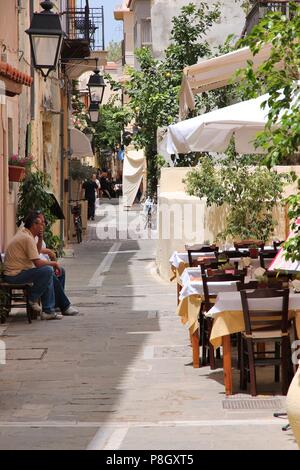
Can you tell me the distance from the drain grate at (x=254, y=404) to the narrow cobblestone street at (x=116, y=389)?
0.31 feet

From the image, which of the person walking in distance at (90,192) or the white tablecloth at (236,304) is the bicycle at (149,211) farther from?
the white tablecloth at (236,304)

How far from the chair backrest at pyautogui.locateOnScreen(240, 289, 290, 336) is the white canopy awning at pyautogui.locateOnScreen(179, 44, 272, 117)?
234 inches

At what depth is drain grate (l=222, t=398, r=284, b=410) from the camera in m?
10.1

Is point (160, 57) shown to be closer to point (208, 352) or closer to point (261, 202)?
point (261, 202)

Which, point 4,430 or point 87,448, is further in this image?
point 4,430

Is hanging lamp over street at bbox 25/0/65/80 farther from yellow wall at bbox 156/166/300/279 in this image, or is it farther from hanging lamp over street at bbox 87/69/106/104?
hanging lamp over street at bbox 87/69/106/104

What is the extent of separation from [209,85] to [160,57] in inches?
652

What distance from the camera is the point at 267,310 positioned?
10.7m

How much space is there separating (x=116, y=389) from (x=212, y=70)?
6683mm

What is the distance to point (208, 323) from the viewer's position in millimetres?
12430

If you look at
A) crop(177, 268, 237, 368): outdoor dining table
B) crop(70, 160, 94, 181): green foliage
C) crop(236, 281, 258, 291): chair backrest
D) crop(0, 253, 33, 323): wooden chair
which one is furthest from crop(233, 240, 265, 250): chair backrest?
crop(70, 160, 94, 181): green foliage

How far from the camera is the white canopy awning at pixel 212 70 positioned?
637 inches

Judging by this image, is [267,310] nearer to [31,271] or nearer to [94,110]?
[31,271]
